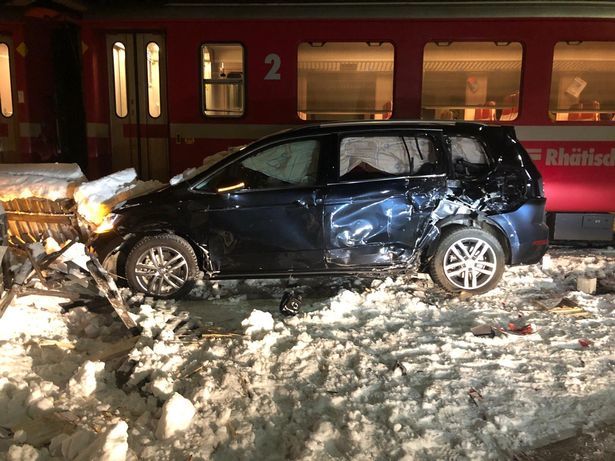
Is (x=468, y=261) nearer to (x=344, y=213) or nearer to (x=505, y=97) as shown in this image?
Result: (x=344, y=213)

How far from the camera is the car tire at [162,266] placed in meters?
6.20

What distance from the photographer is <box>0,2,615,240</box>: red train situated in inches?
331

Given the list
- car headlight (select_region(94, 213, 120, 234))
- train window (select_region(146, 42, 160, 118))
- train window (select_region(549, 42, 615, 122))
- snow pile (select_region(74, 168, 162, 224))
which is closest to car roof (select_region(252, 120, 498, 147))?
snow pile (select_region(74, 168, 162, 224))

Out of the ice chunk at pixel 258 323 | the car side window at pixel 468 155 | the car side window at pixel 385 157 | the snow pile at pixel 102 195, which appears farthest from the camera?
the snow pile at pixel 102 195

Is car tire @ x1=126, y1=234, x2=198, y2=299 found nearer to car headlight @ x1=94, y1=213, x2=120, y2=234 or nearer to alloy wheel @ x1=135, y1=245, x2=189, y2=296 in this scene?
alloy wheel @ x1=135, y1=245, x2=189, y2=296

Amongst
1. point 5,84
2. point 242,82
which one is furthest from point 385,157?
point 5,84

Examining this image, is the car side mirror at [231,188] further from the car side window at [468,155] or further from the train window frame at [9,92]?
the train window frame at [9,92]

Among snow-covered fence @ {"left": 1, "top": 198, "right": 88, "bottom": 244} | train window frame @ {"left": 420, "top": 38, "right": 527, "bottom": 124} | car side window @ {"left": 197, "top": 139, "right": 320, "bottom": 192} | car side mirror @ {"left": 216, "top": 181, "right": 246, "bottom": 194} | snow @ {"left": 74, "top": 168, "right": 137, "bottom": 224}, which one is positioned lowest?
snow-covered fence @ {"left": 1, "top": 198, "right": 88, "bottom": 244}

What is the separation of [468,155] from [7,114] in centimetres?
732

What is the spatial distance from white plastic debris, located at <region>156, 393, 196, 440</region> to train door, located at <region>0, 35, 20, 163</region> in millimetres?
7274

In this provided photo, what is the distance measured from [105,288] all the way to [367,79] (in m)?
5.11

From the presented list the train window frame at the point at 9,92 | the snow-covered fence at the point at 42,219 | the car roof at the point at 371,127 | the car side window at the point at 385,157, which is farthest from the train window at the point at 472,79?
the train window frame at the point at 9,92

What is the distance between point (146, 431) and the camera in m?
3.66

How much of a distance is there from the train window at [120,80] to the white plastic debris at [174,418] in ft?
21.4
